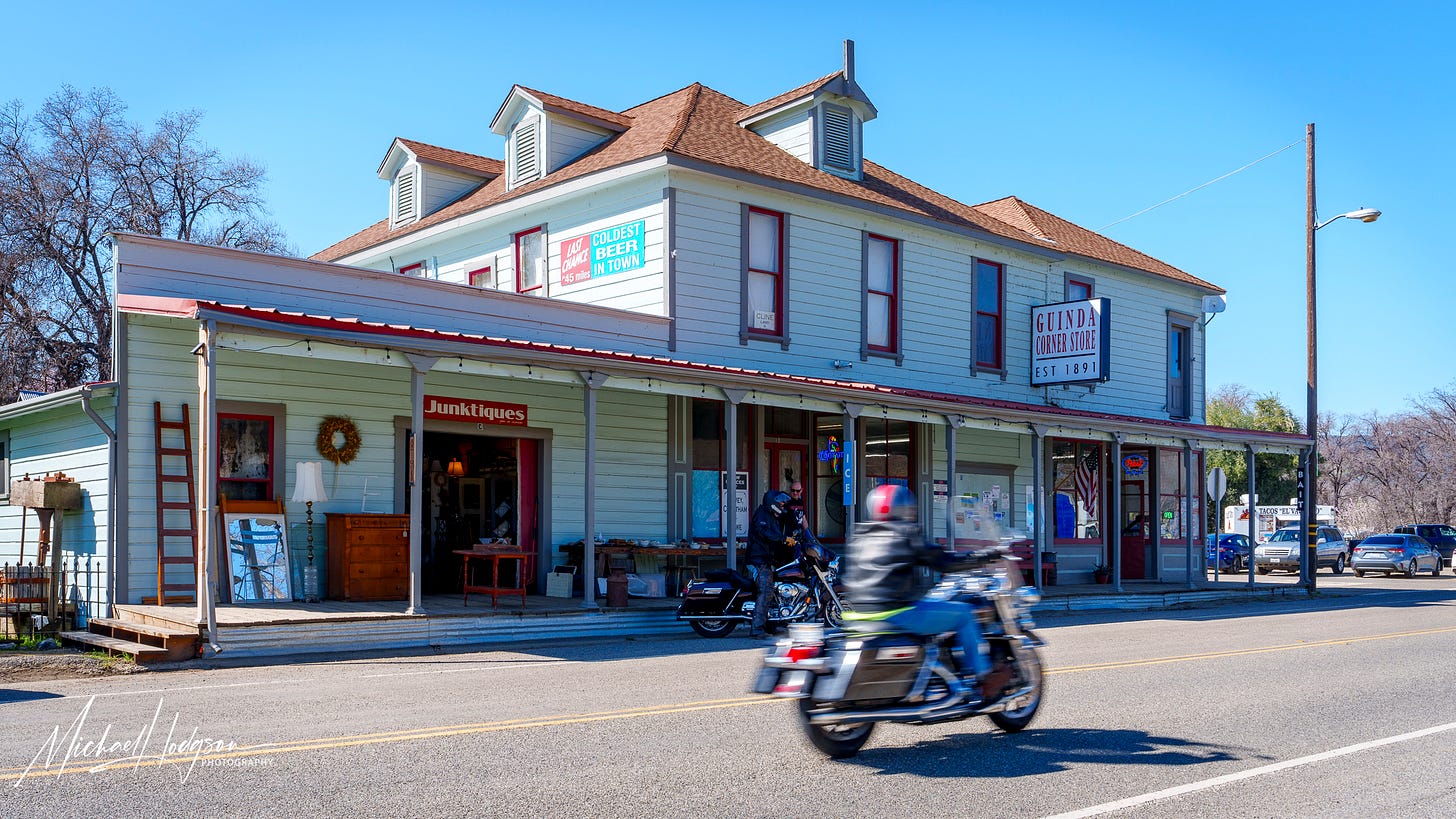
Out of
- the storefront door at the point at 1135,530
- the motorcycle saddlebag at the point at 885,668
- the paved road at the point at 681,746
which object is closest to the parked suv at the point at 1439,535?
the storefront door at the point at 1135,530

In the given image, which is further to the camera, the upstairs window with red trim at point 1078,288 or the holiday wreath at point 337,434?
the upstairs window with red trim at point 1078,288

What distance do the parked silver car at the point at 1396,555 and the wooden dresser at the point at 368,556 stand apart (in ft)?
111

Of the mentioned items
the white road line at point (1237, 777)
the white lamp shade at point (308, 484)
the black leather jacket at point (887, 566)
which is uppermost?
the white lamp shade at point (308, 484)

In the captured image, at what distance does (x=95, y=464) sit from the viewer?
15281 mm

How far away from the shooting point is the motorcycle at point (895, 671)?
7.20 metres

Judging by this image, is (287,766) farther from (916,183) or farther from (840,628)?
(916,183)

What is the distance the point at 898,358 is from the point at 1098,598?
563cm

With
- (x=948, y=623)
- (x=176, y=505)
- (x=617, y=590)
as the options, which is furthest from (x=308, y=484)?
(x=948, y=623)

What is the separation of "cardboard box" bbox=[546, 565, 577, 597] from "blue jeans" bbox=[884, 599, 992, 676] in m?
10.5

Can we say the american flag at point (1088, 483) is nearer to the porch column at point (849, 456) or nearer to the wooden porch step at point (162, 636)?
the porch column at point (849, 456)

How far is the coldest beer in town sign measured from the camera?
2484 centimetres

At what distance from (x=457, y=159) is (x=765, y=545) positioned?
46.9ft

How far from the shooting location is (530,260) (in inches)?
894

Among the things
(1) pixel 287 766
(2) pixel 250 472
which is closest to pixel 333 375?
(2) pixel 250 472
